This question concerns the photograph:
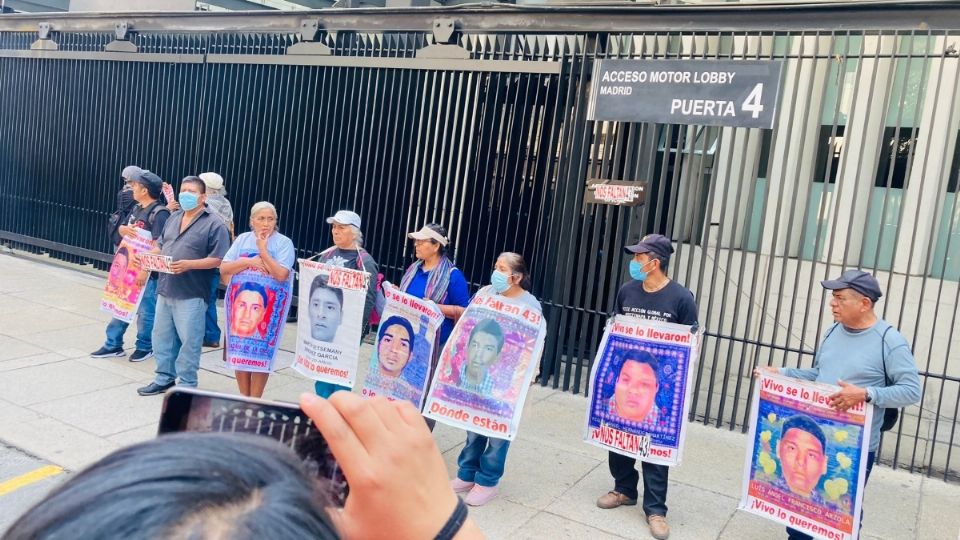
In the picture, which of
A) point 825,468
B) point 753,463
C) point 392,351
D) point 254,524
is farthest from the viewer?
point 392,351

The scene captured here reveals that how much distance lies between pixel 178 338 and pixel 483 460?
10.5 feet

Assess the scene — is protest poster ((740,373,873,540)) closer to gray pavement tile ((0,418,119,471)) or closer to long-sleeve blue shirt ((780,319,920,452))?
long-sleeve blue shirt ((780,319,920,452))

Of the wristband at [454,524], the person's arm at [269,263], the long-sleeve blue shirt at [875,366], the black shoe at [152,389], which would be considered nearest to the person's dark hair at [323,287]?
the person's arm at [269,263]

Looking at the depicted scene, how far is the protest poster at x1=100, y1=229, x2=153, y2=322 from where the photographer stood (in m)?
7.34

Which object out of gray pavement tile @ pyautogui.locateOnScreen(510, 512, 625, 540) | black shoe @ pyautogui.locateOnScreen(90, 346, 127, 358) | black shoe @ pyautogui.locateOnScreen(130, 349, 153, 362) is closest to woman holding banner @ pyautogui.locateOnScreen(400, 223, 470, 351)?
gray pavement tile @ pyautogui.locateOnScreen(510, 512, 625, 540)

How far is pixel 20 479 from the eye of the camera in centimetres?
490

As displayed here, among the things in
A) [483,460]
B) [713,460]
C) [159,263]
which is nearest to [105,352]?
[159,263]

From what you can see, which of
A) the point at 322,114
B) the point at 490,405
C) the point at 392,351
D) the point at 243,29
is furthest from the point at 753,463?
the point at 243,29

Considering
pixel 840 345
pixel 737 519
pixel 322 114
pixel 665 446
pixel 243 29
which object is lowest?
pixel 737 519

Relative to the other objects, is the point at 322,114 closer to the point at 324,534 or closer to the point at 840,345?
the point at 840,345

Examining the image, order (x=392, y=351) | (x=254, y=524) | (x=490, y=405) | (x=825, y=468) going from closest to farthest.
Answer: (x=254, y=524) → (x=825, y=468) → (x=490, y=405) → (x=392, y=351)

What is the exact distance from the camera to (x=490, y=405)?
16.1ft

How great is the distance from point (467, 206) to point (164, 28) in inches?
228

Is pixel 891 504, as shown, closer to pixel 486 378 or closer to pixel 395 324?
pixel 486 378
